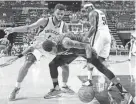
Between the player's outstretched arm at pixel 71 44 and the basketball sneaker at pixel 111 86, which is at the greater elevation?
the player's outstretched arm at pixel 71 44

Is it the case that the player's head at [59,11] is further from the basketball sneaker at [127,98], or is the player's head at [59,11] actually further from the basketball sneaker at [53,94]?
the basketball sneaker at [127,98]

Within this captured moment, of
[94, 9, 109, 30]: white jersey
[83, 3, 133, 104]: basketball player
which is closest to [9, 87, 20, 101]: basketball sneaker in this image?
[83, 3, 133, 104]: basketball player

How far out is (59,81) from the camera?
10.2ft

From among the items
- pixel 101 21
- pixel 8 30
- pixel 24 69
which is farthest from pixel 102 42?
pixel 8 30

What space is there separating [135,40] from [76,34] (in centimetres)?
101

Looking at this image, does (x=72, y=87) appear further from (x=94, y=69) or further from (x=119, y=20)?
(x=119, y=20)

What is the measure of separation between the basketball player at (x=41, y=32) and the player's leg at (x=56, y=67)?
0.07 metres

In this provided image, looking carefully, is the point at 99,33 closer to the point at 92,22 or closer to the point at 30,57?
the point at 92,22

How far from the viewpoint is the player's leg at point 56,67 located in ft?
10.1

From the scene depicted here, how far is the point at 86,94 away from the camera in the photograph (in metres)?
3.00

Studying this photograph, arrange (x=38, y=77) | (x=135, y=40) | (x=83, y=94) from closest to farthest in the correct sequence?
(x=83, y=94) → (x=38, y=77) → (x=135, y=40)

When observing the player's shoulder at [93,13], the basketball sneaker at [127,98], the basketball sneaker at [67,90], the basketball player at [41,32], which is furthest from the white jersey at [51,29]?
the basketball sneaker at [127,98]

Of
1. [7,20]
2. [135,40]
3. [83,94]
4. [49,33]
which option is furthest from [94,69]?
[7,20]

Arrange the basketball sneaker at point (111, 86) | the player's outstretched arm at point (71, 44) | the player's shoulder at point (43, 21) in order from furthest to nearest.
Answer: the basketball sneaker at point (111, 86) → the player's shoulder at point (43, 21) → the player's outstretched arm at point (71, 44)
